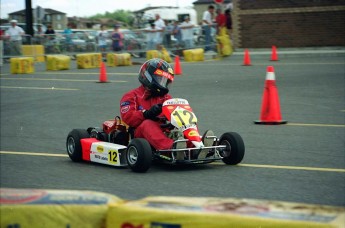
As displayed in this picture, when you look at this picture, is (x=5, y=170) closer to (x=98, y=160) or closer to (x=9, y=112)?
(x=98, y=160)

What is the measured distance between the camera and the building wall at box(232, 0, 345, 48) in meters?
31.5

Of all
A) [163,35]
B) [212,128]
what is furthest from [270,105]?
[163,35]

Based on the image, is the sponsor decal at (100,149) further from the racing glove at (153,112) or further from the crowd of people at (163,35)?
the crowd of people at (163,35)

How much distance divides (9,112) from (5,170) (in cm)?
683

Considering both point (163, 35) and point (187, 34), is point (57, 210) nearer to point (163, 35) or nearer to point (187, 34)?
point (163, 35)

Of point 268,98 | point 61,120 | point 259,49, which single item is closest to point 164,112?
point 268,98

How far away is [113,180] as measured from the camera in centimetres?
807

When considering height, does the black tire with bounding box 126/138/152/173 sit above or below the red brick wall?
below

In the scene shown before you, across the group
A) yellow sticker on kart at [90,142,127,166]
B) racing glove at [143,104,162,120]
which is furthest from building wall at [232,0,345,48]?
racing glove at [143,104,162,120]

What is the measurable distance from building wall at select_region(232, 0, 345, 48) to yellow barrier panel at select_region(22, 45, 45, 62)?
8.50 metres

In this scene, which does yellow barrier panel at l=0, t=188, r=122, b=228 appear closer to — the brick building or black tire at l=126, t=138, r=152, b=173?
black tire at l=126, t=138, r=152, b=173

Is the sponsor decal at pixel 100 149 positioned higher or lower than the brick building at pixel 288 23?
lower

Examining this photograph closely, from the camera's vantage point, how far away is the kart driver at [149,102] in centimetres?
850

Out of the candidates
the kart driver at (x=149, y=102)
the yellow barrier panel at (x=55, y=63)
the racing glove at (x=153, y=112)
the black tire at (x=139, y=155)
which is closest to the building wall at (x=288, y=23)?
the yellow barrier panel at (x=55, y=63)
